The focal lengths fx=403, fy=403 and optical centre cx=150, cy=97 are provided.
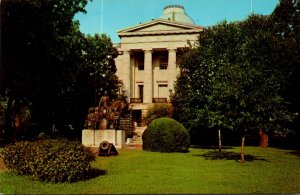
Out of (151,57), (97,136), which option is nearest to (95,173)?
(97,136)

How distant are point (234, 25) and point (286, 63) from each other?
5.87m

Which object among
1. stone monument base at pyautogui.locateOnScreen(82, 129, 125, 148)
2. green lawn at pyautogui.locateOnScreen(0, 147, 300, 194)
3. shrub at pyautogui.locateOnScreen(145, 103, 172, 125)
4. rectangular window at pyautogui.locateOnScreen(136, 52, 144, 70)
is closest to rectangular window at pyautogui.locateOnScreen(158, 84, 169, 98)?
rectangular window at pyautogui.locateOnScreen(136, 52, 144, 70)

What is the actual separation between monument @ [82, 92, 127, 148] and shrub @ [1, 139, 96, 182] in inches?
430

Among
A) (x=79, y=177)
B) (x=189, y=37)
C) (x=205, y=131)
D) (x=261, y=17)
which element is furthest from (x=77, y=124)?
(x=79, y=177)

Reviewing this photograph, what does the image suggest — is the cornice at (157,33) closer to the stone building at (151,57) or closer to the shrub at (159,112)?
the stone building at (151,57)

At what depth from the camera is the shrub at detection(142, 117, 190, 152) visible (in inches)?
1030

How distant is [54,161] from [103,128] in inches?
511

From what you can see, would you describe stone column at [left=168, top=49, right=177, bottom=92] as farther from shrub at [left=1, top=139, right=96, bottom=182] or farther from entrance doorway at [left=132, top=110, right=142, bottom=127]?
shrub at [left=1, top=139, right=96, bottom=182]

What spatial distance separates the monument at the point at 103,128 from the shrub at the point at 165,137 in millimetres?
1858

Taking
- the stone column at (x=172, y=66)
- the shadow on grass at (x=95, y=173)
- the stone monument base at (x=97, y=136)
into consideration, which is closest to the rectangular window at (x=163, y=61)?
the stone column at (x=172, y=66)

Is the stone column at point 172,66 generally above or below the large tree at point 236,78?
above

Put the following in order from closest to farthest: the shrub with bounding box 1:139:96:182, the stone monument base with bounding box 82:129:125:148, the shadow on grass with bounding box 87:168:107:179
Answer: the shrub with bounding box 1:139:96:182 → the shadow on grass with bounding box 87:168:107:179 → the stone monument base with bounding box 82:129:125:148

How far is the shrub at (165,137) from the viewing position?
26156 mm

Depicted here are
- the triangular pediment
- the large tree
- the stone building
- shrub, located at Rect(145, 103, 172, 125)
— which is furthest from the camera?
the stone building
